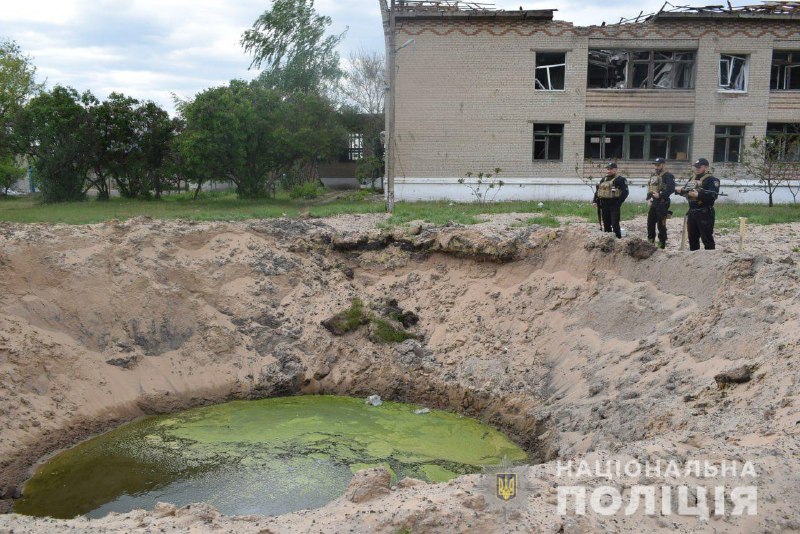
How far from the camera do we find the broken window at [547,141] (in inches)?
1014

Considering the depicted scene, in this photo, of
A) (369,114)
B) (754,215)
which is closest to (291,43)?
(369,114)

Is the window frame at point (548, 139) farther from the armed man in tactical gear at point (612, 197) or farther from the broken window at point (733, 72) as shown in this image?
the armed man in tactical gear at point (612, 197)

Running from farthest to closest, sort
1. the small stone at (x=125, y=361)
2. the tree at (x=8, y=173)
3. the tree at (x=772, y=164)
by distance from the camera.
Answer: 1. the tree at (x=8, y=173)
2. the tree at (x=772, y=164)
3. the small stone at (x=125, y=361)

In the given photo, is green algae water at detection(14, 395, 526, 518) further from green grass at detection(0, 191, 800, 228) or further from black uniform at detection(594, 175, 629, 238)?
green grass at detection(0, 191, 800, 228)

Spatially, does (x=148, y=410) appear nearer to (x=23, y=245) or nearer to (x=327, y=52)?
(x=23, y=245)

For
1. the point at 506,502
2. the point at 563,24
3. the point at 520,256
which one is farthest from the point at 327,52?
the point at 506,502

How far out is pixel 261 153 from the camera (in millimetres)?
26516

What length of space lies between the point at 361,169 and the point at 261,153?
6.83 m

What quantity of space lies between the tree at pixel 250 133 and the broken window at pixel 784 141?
16.3 m

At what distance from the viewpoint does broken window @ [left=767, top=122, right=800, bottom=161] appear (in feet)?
78.6

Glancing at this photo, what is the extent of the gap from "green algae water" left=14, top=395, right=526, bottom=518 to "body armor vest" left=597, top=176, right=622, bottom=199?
5.30m

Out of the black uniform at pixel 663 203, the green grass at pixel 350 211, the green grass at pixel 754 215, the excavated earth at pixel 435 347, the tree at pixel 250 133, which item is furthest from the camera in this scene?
the tree at pixel 250 133

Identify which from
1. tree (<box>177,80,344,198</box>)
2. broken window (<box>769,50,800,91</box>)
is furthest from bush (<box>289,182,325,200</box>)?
broken window (<box>769,50,800,91</box>)

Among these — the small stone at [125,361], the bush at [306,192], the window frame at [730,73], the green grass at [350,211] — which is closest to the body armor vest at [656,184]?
the green grass at [350,211]
